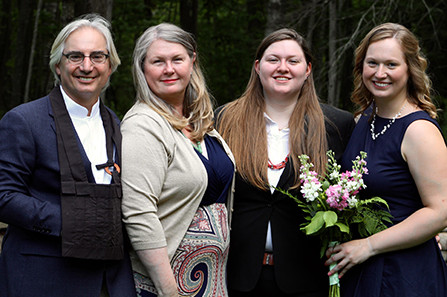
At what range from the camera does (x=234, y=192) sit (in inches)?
143

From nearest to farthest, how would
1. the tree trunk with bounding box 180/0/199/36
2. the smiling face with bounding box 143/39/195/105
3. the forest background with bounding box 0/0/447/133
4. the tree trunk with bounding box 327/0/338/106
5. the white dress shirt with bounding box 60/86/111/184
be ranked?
the white dress shirt with bounding box 60/86/111/184, the smiling face with bounding box 143/39/195/105, the tree trunk with bounding box 327/0/338/106, the forest background with bounding box 0/0/447/133, the tree trunk with bounding box 180/0/199/36

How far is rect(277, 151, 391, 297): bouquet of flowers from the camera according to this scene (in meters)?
3.12

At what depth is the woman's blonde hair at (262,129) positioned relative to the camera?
3588mm

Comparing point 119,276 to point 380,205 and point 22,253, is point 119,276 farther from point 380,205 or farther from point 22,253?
point 380,205

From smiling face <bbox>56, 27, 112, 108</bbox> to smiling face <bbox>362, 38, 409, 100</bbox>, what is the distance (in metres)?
1.71

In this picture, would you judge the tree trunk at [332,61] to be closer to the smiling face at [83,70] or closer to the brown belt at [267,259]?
the brown belt at [267,259]

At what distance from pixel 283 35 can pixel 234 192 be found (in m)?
1.18

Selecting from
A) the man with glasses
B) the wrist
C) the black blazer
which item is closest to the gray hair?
the man with glasses

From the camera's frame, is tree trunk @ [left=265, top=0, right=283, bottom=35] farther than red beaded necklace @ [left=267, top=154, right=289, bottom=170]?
Yes

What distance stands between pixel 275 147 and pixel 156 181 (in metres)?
1.12

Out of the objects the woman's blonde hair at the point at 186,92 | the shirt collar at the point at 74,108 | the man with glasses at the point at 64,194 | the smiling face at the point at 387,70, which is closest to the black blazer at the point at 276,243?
the woman's blonde hair at the point at 186,92

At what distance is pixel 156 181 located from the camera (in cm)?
288

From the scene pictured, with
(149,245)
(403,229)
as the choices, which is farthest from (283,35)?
(149,245)

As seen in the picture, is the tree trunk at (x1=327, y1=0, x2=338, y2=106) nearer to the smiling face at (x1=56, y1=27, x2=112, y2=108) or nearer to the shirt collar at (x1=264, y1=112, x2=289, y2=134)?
the shirt collar at (x1=264, y1=112, x2=289, y2=134)
